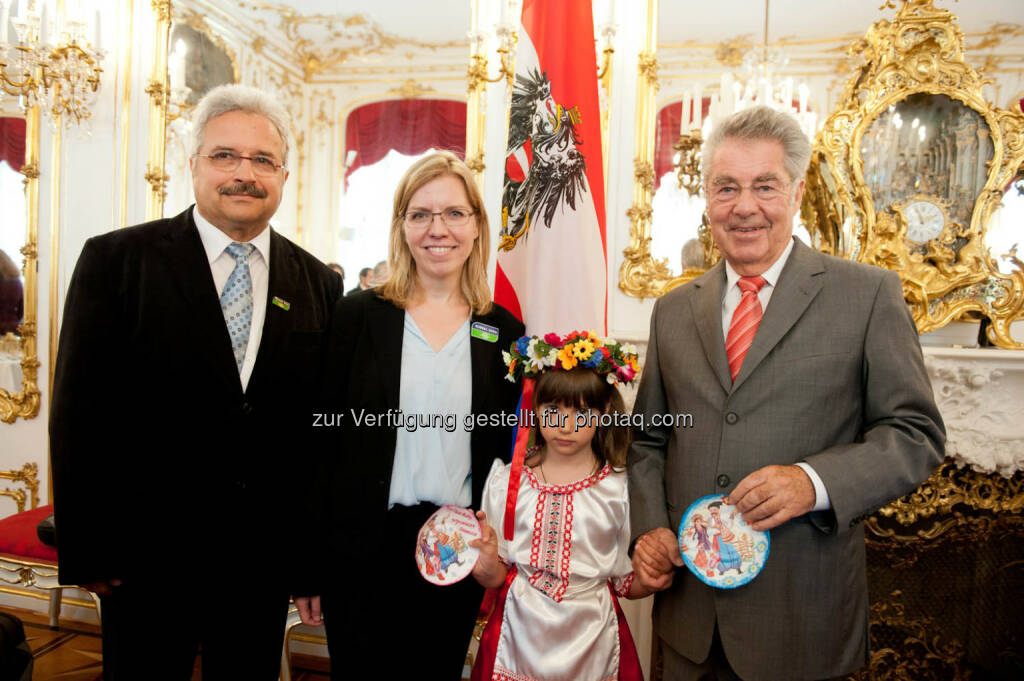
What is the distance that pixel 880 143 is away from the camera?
2.87m

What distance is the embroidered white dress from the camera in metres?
1.75

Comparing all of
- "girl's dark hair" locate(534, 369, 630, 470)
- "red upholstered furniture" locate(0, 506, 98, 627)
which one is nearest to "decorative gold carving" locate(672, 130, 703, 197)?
"girl's dark hair" locate(534, 369, 630, 470)

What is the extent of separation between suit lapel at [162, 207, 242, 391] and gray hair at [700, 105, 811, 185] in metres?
1.44

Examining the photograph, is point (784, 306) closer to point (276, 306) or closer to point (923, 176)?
point (276, 306)

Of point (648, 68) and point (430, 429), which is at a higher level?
point (648, 68)

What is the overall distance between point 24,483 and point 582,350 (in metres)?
3.90

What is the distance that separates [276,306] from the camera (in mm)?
1865

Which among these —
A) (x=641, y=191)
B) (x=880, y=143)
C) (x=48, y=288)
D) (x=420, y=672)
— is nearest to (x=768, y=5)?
(x=880, y=143)

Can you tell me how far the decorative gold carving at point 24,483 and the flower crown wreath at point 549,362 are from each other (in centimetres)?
352

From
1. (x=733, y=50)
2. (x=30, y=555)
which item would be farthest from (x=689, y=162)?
(x=30, y=555)

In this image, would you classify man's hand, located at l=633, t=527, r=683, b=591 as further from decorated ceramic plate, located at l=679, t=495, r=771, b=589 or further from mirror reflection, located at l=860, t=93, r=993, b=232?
mirror reflection, located at l=860, t=93, r=993, b=232

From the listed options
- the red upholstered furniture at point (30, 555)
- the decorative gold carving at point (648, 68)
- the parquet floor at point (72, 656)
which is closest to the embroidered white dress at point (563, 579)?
the parquet floor at point (72, 656)

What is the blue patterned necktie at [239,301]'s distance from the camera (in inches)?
71.7

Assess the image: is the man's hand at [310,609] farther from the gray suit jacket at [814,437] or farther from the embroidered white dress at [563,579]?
the gray suit jacket at [814,437]
